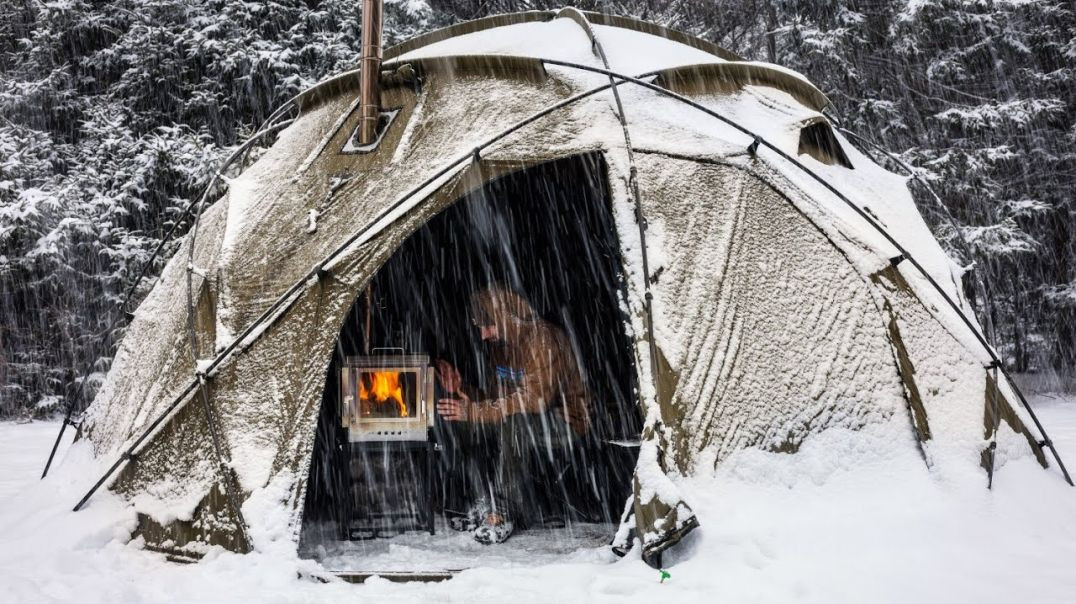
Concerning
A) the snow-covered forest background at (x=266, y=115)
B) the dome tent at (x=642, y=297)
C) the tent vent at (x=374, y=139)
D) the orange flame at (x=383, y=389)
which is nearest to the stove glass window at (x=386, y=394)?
the orange flame at (x=383, y=389)

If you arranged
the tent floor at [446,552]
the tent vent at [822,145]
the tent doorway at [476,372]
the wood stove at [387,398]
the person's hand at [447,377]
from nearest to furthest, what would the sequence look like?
the tent floor at [446,552], the wood stove at [387,398], the tent doorway at [476,372], the tent vent at [822,145], the person's hand at [447,377]

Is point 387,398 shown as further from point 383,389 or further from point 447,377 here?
point 447,377

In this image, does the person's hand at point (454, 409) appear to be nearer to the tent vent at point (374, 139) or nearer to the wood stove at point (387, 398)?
the wood stove at point (387, 398)

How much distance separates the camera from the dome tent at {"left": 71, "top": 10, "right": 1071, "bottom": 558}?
3803mm

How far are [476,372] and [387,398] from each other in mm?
1767

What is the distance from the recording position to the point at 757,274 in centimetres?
410

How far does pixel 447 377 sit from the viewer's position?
4.98 meters

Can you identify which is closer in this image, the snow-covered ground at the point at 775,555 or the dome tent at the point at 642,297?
the snow-covered ground at the point at 775,555

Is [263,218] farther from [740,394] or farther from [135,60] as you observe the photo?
[135,60]

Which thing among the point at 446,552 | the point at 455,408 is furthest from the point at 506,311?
the point at 446,552

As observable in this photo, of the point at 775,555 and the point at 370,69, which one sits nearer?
the point at 775,555

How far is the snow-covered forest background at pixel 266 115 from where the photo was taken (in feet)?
39.7

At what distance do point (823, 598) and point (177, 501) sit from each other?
2.87 m

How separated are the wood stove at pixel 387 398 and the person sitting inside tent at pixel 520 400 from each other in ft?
1.46
